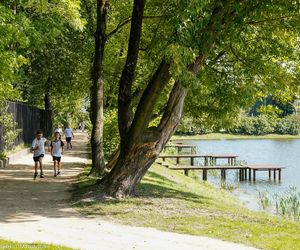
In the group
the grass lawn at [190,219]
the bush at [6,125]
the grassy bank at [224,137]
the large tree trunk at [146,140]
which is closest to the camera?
the grass lawn at [190,219]

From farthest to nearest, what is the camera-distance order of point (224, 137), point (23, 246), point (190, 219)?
point (224, 137), point (190, 219), point (23, 246)

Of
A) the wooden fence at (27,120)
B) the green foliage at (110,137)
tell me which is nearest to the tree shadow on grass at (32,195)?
the green foliage at (110,137)

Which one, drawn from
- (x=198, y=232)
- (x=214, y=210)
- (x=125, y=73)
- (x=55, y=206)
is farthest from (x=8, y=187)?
(x=198, y=232)

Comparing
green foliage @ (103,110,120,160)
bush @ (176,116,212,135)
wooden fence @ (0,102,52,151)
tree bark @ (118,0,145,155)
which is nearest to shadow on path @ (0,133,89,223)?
tree bark @ (118,0,145,155)

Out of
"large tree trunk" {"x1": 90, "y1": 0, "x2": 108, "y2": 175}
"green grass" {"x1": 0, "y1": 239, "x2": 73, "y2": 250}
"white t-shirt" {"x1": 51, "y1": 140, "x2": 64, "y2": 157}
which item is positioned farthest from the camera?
"white t-shirt" {"x1": 51, "y1": 140, "x2": 64, "y2": 157}

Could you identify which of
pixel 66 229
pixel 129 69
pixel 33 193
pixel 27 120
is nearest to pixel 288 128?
pixel 27 120

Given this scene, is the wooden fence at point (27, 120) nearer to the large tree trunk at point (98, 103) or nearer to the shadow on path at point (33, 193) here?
the shadow on path at point (33, 193)

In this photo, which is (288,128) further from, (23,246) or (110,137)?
(23,246)

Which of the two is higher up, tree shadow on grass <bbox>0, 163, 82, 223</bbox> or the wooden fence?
the wooden fence

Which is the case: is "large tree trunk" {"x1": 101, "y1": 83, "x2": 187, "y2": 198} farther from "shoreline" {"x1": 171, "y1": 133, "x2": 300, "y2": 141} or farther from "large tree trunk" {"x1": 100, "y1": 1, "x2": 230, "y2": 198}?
"shoreline" {"x1": 171, "y1": 133, "x2": 300, "y2": 141}

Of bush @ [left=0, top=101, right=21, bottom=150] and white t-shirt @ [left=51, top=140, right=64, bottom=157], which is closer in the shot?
white t-shirt @ [left=51, top=140, right=64, bottom=157]

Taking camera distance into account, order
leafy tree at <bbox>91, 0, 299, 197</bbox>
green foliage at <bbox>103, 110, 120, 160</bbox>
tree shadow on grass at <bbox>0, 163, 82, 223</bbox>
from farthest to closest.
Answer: green foliage at <bbox>103, 110, 120, 160</bbox> → leafy tree at <bbox>91, 0, 299, 197</bbox> → tree shadow on grass at <bbox>0, 163, 82, 223</bbox>

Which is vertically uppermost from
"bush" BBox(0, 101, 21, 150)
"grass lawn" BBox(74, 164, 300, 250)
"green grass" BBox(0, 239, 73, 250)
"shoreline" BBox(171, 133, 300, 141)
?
"bush" BBox(0, 101, 21, 150)

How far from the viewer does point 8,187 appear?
15.3 metres
